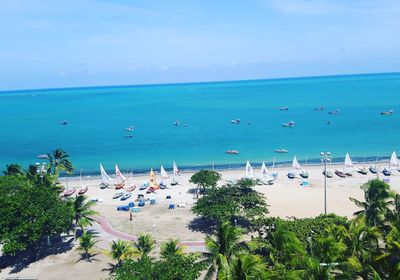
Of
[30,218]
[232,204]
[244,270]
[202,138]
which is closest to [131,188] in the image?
[232,204]

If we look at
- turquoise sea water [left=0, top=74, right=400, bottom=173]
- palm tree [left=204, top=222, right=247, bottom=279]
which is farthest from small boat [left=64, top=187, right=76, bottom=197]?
palm tree [left=204, top=222, right=247, bottom=279]

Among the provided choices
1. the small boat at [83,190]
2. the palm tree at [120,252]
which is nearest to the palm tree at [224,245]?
the palm tree at [120,252]

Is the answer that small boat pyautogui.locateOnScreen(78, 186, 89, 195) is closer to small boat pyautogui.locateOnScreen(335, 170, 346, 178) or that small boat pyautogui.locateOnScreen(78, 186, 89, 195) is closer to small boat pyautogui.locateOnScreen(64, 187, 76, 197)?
small boat pyautogui.locateOnScreen(64, 187, 76, 197)

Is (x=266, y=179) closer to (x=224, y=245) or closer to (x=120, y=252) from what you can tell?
(x=120, y=252)

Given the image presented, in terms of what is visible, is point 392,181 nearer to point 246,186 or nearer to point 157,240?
point 246,186

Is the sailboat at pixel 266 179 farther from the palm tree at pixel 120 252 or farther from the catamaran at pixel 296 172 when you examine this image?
the palm tree at pixel 120 252

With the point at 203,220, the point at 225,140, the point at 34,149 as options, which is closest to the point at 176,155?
the point at 225,140
